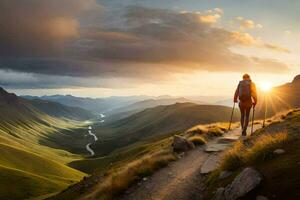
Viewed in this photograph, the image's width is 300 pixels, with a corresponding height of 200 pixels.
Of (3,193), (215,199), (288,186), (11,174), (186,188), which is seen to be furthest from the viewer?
(11,174)

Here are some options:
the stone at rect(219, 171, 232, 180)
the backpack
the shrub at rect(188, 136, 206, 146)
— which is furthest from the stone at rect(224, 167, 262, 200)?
the shrub at rect(188, 136, 206, 146)

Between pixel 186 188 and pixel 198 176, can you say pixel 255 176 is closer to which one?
pixel 186 188

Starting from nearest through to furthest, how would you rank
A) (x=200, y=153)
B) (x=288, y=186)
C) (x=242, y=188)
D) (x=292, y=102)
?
(x=288, y=186), (x=242, y=188), (x=200, y=153), (x=292, y=102)

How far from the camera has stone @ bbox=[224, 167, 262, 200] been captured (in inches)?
475

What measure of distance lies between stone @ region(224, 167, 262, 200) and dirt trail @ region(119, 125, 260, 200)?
126 inches

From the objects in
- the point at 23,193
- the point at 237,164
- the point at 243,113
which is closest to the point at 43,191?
the point at 23,193

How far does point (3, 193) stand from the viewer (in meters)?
131

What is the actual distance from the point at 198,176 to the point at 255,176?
701cm

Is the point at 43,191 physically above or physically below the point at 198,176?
below

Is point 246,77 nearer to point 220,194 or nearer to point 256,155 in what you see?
point 256,155

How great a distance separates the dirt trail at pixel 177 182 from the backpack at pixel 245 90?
5475 mm

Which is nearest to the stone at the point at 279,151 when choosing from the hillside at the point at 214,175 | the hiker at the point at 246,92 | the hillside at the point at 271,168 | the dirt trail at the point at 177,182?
the hillside at the point at 271,168

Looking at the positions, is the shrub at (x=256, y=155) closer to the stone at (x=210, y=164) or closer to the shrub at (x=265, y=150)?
the shrub at (x=265, y=150)

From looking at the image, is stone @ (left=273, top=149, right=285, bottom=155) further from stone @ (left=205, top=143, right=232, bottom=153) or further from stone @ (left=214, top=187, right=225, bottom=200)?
stone @ (left=205, top=143, right=232, bottom=153)
